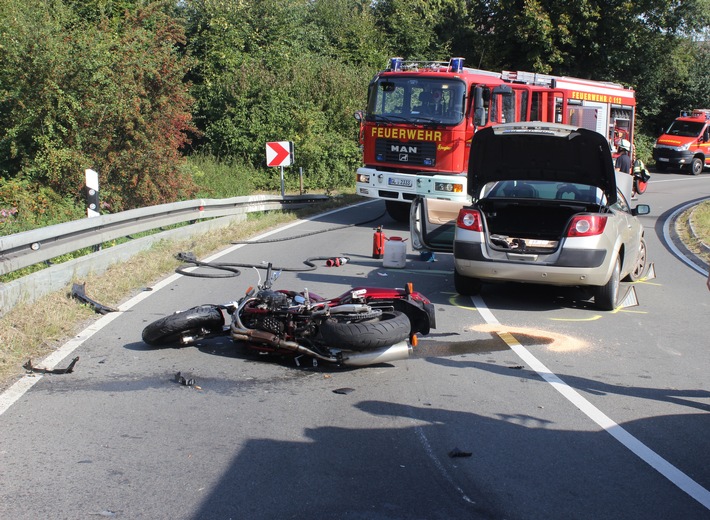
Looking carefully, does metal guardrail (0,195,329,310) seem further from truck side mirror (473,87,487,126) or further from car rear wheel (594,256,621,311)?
car rear wheel (594,256,621,311)

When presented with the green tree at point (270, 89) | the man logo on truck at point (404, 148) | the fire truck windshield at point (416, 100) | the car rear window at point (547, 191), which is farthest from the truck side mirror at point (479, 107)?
the green tree at point (270, 89)

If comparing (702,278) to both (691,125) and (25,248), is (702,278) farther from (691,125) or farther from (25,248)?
(691,125)

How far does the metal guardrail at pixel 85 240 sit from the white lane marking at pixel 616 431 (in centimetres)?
491

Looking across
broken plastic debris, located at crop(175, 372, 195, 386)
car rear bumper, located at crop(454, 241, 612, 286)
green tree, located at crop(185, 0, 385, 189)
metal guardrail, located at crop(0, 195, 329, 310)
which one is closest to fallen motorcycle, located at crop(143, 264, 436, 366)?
broken plastic debris, located at crop(175, 372, 195, 386)

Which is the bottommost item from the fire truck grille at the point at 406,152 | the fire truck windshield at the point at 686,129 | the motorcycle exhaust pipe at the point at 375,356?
the motorcycle exhaust pipe at the point at 375,356

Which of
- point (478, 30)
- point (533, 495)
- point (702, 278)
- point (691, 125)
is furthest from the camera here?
point (478, 30)

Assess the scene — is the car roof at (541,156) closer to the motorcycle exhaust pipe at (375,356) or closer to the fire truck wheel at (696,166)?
the motorcycle exhaust pipe at (375,356)

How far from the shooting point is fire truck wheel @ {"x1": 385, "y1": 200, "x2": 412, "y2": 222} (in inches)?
712

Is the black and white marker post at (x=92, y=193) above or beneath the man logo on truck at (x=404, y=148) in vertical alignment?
beneath

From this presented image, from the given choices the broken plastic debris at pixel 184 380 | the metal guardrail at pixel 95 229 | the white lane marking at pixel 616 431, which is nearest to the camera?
the white lane marking at pixel 616 431

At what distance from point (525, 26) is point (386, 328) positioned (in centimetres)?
3427

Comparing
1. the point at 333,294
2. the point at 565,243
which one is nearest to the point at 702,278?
the point at 565,243

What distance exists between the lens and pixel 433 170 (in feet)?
53.8

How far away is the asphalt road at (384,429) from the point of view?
4.32 meters
